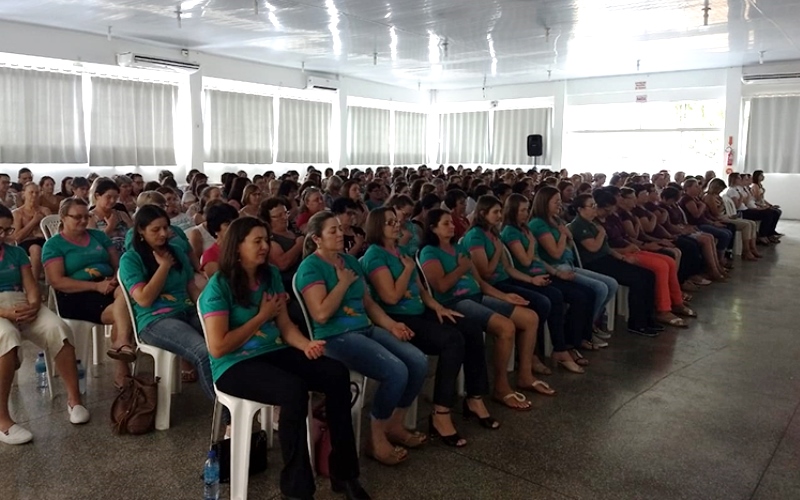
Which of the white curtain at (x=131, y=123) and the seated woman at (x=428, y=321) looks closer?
the seated woman at (x=428, y=321)

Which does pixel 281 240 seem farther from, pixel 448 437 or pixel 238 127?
pixel 238 127

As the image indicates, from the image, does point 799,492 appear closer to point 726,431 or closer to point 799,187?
point 726,431

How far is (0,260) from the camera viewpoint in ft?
10.1

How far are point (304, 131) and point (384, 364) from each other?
10755 mm

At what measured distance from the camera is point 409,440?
2.92m

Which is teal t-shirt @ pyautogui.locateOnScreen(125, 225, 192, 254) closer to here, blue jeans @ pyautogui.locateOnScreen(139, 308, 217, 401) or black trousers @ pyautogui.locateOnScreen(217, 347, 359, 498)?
blue jeans @ pyautogui.locateOnScreen(139, 308, 217, 401)

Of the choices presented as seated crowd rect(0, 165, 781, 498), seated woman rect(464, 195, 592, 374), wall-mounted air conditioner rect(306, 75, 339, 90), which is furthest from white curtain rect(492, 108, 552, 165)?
seated woman rect(464, 195, 592, 374)

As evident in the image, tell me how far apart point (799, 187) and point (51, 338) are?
13533 mm

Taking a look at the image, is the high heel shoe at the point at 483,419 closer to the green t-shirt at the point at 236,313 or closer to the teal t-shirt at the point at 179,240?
the green t-shirt at the point at 236,313

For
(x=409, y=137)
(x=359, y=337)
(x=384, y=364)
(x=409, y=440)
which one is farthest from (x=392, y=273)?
(x=409, y=137)

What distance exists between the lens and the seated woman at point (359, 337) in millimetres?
2739

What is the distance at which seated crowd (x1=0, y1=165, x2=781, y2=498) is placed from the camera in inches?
98.8

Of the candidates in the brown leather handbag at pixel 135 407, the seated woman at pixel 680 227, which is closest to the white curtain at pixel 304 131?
the seated woman at pixel 680 227

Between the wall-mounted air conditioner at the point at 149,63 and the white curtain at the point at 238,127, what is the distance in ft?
3.95
